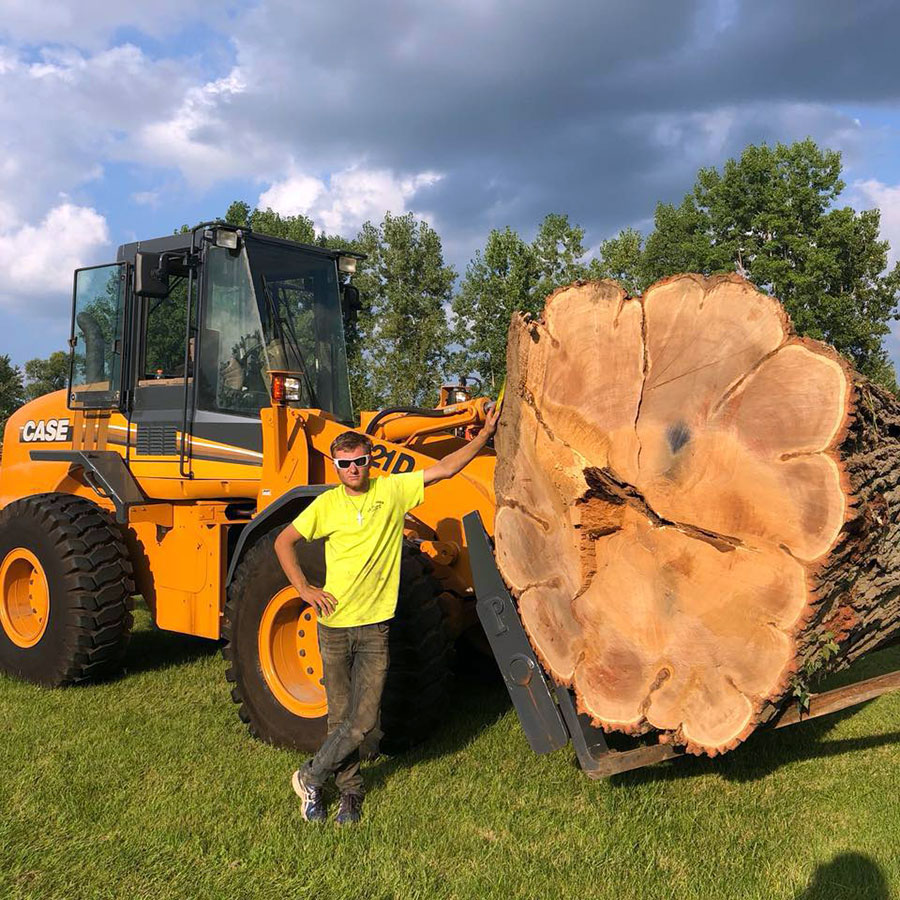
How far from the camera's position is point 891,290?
33.6 m

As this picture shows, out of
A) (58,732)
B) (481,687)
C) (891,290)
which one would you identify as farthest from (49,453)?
(891,290)

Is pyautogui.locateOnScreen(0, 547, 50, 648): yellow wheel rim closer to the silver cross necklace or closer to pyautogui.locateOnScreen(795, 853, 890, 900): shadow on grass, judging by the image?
the silver cross necklace

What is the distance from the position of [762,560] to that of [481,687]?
10.6 ft

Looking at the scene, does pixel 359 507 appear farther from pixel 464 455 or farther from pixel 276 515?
pixel 276 515

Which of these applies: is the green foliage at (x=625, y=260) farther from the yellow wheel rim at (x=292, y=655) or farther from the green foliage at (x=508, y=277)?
the yellow wheel rim at (x=292, y=655)

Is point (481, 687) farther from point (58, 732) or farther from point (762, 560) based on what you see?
point (762, 560)

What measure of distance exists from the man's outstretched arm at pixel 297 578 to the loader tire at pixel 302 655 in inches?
19.1

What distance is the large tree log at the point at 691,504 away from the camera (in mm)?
2938

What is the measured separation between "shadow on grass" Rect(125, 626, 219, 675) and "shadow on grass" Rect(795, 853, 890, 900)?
15.6ft

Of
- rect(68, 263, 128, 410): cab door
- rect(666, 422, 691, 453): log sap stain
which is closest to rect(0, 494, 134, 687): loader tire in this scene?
rect(68, 263, 128, 410): cab door

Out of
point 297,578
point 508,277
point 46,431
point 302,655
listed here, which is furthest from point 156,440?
point 508,277

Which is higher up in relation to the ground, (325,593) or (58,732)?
(325,593)

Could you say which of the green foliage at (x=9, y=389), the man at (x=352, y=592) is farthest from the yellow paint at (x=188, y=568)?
the green foliage at (x=9, y=389)

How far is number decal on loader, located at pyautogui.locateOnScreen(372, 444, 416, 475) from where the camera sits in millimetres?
4852
